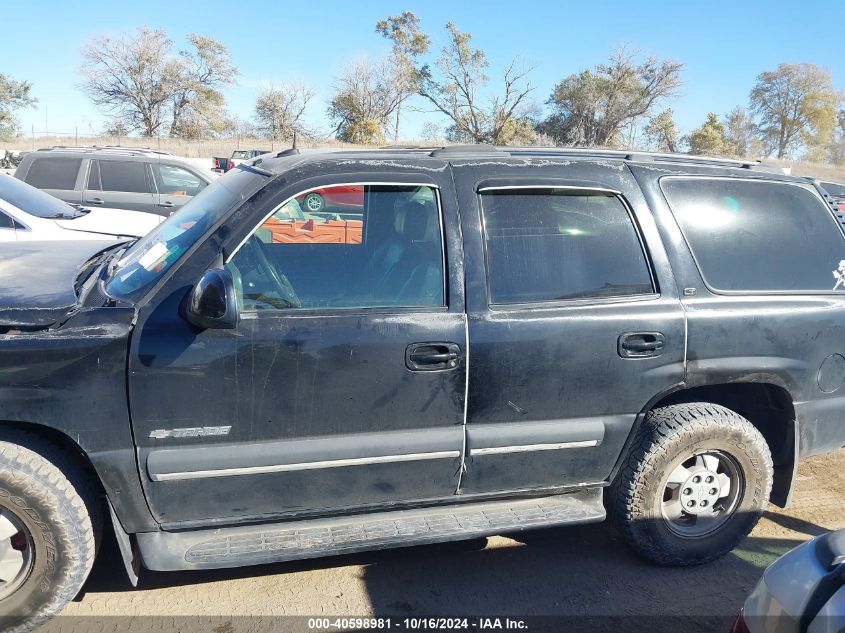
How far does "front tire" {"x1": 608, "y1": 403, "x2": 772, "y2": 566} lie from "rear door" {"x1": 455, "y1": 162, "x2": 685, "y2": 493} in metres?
0.16

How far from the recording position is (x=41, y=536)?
267 cm

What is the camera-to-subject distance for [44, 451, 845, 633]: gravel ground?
9.76ft

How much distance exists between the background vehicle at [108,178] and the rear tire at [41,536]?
8.63m

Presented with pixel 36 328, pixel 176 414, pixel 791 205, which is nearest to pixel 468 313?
pixel 176 414

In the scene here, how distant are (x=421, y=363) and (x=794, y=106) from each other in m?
60.1

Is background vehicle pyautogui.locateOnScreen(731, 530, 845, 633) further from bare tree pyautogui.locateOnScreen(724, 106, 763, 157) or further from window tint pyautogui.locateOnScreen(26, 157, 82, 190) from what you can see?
bare tree pyautogui.locateOnScreen(724, 106, 763, 157)

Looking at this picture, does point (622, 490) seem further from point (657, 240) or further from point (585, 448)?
point (657, 240)

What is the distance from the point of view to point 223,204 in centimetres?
302

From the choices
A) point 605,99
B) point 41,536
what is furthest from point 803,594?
point 605,99

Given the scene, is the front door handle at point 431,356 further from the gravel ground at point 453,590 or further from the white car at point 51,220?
the white car at point 51,220

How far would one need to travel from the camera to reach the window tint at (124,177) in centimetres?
1095

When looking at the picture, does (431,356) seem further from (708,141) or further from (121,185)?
(708,141)

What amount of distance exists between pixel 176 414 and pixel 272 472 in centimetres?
45

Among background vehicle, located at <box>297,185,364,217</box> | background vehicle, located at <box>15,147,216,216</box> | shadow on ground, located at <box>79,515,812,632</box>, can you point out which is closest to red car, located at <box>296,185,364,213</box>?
background vehicle, located at <box>297,185,364,217</box>
